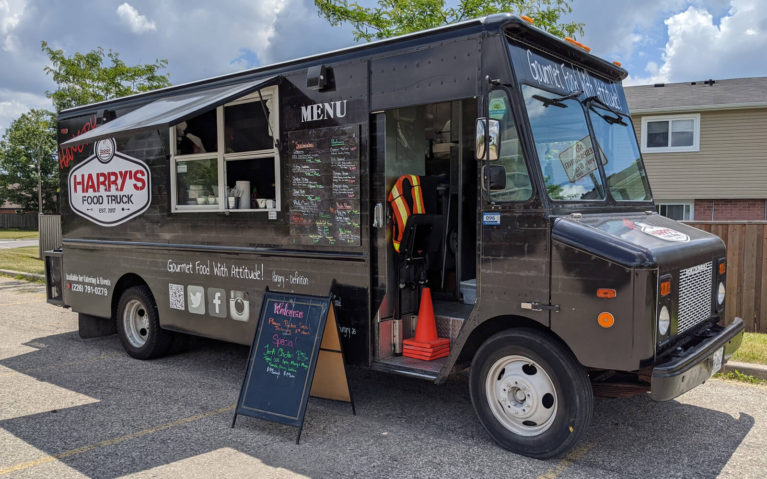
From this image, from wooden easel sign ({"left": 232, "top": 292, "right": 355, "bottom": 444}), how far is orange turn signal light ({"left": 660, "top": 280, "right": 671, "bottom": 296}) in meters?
2.41

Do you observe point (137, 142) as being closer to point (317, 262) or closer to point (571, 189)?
point (317, 262)

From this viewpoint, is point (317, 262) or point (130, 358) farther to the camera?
point (130, 358)

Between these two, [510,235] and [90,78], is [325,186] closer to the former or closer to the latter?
[510,235]

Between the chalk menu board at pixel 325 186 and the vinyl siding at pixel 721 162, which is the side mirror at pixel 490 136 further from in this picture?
the vinyl siding at pixel 721 162

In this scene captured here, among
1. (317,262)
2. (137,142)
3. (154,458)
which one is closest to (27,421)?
(154,458)

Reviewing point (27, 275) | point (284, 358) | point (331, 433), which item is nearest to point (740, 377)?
point (331, 433)

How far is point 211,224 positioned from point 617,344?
13.5 ft

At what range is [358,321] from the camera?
5.09 m

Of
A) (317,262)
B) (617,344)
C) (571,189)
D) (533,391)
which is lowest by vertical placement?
(533,391)

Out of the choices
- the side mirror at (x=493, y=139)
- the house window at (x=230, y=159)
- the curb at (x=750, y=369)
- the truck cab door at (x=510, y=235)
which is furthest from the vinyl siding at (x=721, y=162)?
the side mirror at (x=493, y=139)

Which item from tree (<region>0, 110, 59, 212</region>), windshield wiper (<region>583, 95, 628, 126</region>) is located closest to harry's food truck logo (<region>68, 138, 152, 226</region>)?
windshield wiper (<region>583, 95, 628, 126</region>)

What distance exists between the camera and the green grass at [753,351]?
20.3 feet

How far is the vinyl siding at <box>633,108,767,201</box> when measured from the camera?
56.6ft

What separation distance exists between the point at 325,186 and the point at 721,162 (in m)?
15.9
